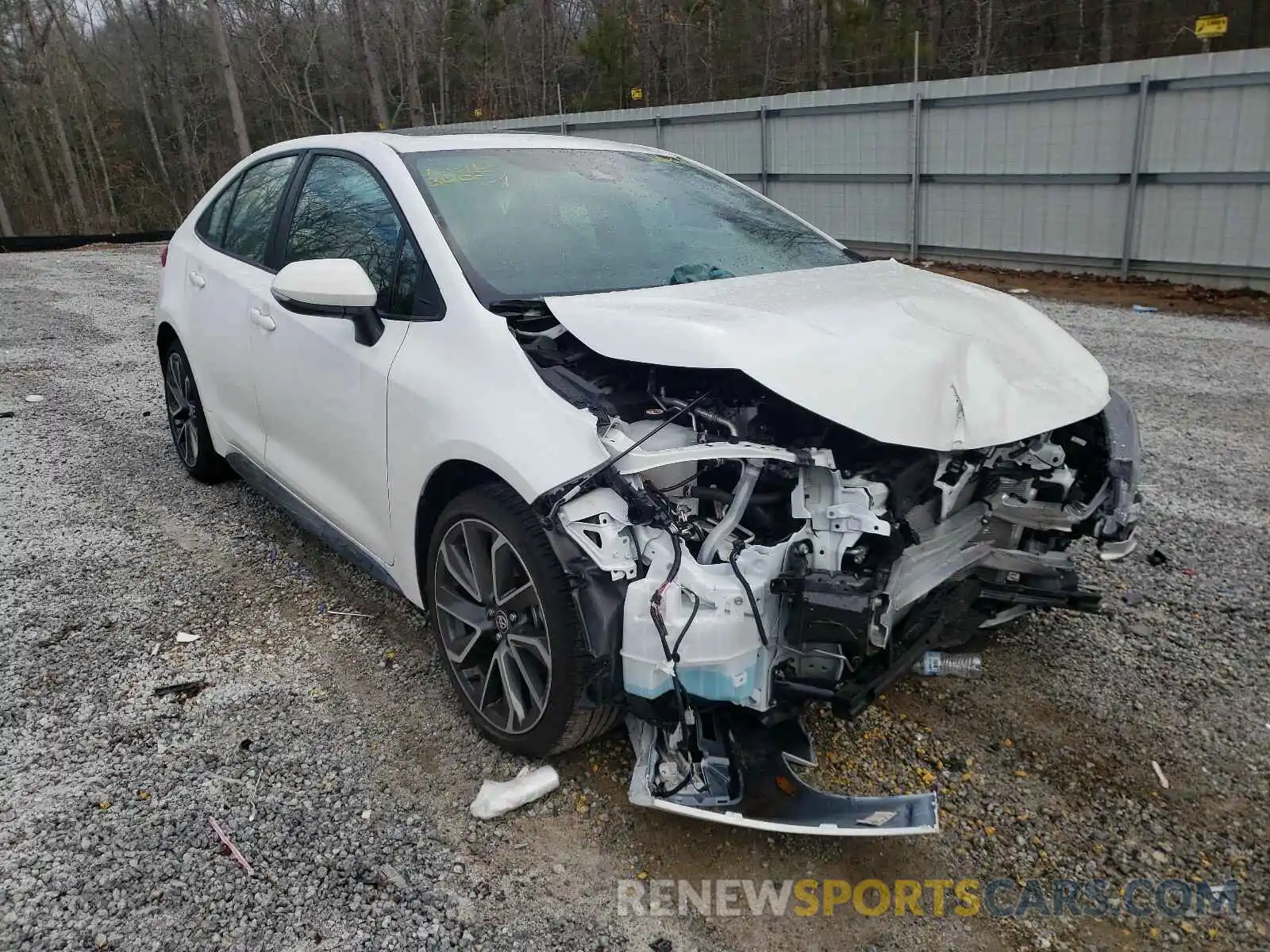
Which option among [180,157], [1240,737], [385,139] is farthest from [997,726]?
[180,157]

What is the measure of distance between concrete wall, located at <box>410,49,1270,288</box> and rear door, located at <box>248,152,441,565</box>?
733cm

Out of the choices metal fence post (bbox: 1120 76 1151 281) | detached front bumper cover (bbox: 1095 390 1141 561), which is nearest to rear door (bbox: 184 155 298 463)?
detached front bumper cover (bbox: 1095 390 1141 561)

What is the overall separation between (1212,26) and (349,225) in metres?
11.9

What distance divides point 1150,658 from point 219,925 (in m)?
3.02

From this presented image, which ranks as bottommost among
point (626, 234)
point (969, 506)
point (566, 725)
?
point (566, 725)

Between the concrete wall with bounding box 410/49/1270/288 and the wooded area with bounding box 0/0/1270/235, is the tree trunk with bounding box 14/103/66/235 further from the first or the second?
the concrete wall with bounding box 410/49/1270/288

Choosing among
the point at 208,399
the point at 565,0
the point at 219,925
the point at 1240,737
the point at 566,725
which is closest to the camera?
the point at 219,925

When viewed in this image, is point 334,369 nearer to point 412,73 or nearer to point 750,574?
point 750,574

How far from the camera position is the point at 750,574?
7.66 ft

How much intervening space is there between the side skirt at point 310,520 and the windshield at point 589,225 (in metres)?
1.09

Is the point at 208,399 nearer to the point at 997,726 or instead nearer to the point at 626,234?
the point at 626,234

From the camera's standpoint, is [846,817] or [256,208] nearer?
[846,817]

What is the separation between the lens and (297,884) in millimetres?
2395

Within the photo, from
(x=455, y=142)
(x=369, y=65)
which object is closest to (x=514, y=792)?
(x=455, y=142)
